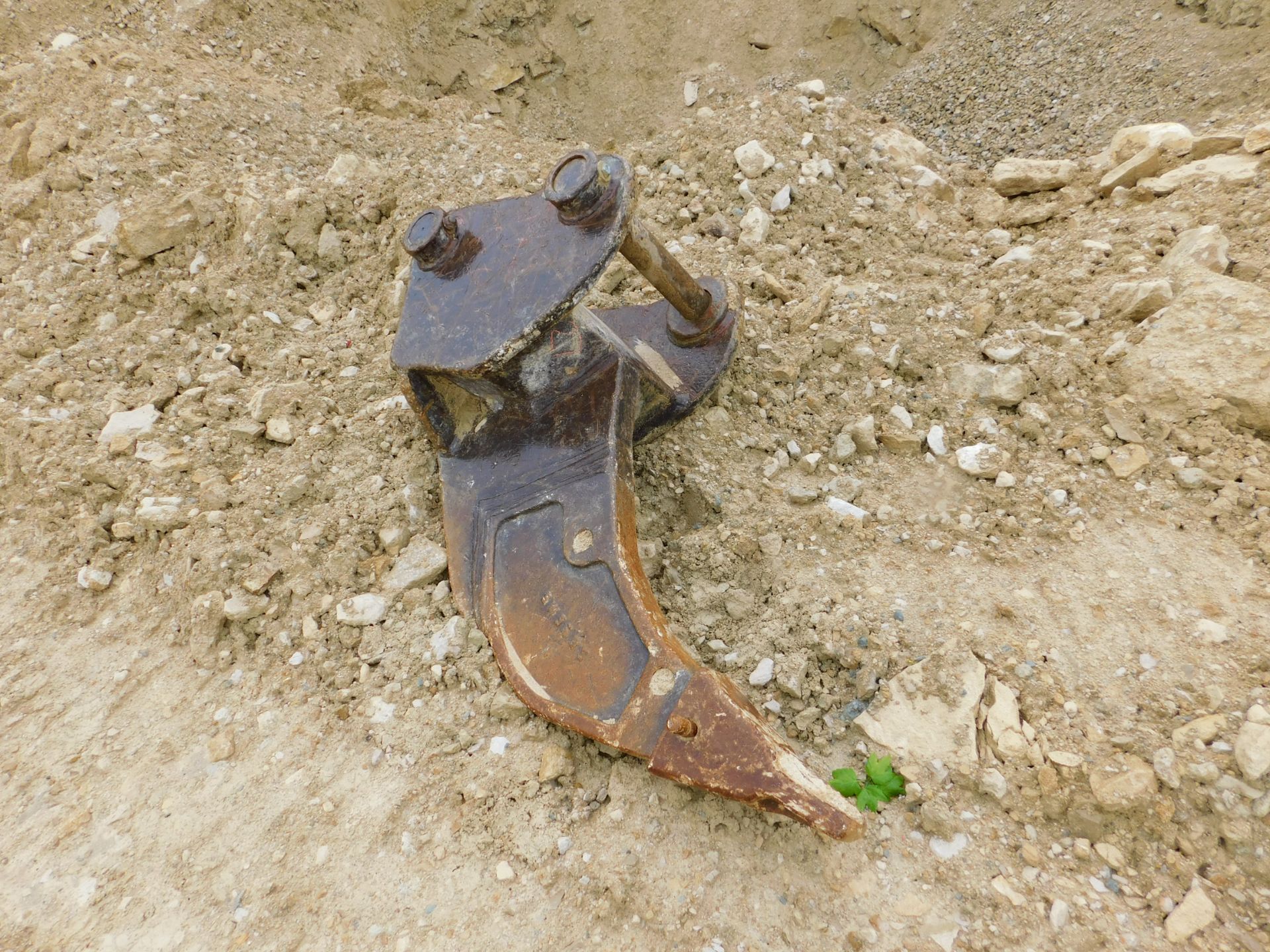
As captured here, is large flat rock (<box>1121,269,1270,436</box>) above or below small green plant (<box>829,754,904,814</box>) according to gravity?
above

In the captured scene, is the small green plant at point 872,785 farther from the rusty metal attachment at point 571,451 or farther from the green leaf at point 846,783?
the rusty metal attachment at point 571,451

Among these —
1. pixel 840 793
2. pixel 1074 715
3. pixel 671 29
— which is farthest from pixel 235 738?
pixel 671 29

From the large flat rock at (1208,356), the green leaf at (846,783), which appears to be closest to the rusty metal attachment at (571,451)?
the green leaf at (846,783)

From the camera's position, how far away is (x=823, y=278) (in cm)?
258

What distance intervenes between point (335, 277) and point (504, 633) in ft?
5.34

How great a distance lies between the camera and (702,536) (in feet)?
6.55

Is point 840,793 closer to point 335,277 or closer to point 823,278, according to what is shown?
point 823,278

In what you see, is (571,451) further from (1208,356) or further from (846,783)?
(1208,356)

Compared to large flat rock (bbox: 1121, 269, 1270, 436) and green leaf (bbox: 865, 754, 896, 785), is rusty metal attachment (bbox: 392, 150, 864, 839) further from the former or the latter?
large flat rock (bbox: 1121, 269, 1270, 436)

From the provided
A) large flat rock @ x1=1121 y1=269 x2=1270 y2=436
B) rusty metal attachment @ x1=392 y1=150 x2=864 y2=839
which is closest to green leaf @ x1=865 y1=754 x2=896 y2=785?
rusty metal attachment @ x1=392 y1=150 x2=864 y2=839

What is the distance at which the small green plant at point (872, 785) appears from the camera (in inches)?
59.5

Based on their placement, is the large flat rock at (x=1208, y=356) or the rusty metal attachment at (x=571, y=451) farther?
the large flat rock at (x=1208, y=356)

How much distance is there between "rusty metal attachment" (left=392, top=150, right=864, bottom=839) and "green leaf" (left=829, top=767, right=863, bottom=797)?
0.11m

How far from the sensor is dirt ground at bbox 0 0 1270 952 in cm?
146
